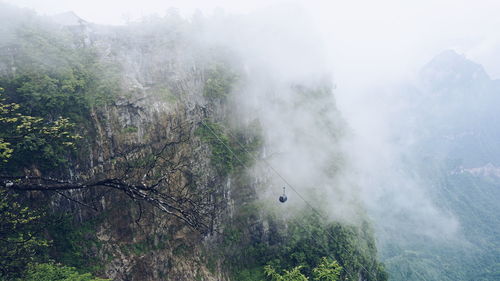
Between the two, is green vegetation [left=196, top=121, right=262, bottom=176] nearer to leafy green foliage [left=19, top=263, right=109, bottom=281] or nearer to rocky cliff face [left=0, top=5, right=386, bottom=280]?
rocky cliff face [left=0, top=5, right=386, bottom=280]

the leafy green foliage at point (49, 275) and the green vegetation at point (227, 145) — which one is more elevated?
the green vegetation at point (227, 145)

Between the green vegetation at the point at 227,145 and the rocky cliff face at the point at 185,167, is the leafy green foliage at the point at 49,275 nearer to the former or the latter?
the rocky cliff face at the point at 185,167

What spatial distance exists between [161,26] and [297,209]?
22.8 metres

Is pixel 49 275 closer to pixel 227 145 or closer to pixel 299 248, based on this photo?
→ pixel 227 145

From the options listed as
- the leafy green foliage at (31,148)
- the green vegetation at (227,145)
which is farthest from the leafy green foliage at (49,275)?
the green vegetation at (227,145)

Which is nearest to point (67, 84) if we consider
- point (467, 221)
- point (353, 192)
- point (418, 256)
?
point (353, 192)

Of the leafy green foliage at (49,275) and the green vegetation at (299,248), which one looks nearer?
the leafy green foliage at (49,275)

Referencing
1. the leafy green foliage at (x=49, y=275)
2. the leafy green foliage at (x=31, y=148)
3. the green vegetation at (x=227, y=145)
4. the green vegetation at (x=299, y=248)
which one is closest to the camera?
the leafy green foliage at (x=49, y=275)

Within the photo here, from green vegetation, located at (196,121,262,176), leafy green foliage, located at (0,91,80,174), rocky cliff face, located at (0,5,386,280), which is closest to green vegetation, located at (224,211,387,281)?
rocky cliff face, located at (0,5,386,280)

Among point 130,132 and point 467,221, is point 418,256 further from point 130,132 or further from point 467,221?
point 130,132

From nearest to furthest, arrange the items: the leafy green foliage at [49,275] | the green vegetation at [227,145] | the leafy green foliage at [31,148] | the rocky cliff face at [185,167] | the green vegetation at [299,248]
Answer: the leafy green foliage at [49,275] < the leafy green foliage at [31,148] < the rocky cliff face at [185,167] < the green vegetation at [299,248] < the green vegetation at [227,145]

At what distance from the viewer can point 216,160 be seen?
25109 millimetres

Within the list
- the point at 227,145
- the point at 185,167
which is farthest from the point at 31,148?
the point at 227,145

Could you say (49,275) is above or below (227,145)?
below
